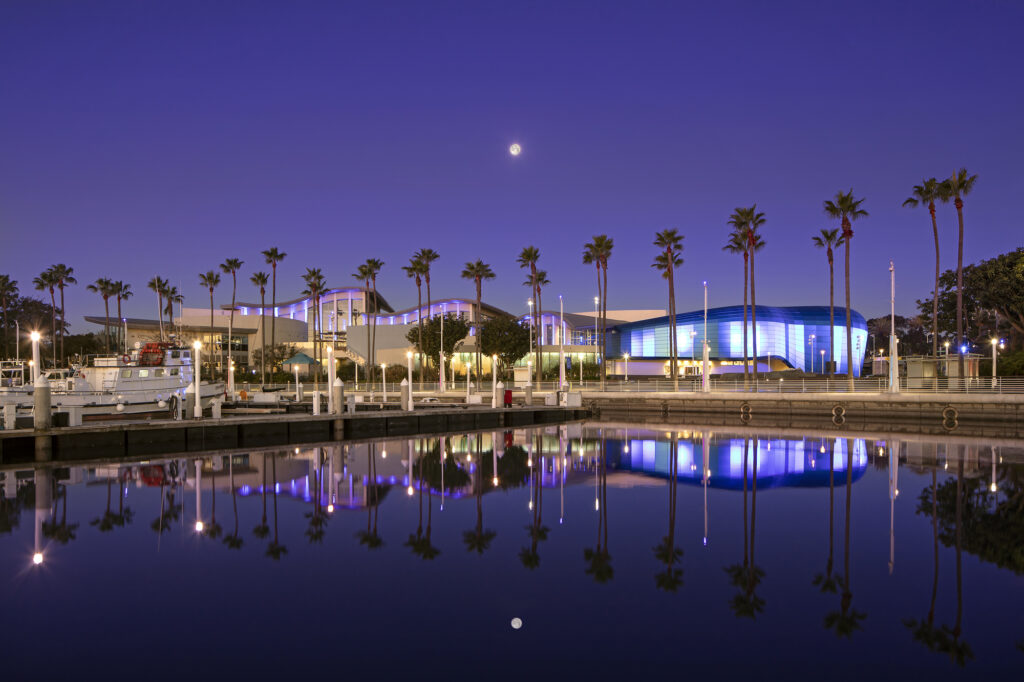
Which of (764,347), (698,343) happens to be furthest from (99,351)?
(764,347)

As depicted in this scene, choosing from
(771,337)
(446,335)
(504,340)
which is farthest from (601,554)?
(771,337)

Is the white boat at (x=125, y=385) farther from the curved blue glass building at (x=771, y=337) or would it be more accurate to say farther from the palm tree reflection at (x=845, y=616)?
the curved blue glass building at (x=771, y=337)

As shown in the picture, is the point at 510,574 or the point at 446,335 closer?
the point at 510,574

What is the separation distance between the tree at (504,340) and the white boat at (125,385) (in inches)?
1425

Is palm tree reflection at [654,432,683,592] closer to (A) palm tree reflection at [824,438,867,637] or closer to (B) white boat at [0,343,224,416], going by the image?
(A) palm tree reflection at [824,438,867,637]

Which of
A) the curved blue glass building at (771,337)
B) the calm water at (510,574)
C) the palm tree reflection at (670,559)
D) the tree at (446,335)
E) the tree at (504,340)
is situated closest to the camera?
the calm water at (510,574)

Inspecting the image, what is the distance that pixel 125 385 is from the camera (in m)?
46.3

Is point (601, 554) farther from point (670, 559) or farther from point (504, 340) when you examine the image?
point (504, 340)

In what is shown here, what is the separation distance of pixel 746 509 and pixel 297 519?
9.89 meters

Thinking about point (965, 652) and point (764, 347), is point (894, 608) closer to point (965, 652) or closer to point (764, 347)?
point (965, 652)

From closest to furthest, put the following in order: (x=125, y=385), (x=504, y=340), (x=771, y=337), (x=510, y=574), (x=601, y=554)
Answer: (x=510, y=574), (x=601, y=554), (x=125, y=385), (x=504, y=340), (x=771, y=337)

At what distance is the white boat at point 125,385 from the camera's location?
42812 millimetres

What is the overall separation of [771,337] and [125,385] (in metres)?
90.3

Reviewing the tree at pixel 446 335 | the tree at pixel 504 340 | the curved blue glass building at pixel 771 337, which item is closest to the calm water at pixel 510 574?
the tree at pixel 504 340
